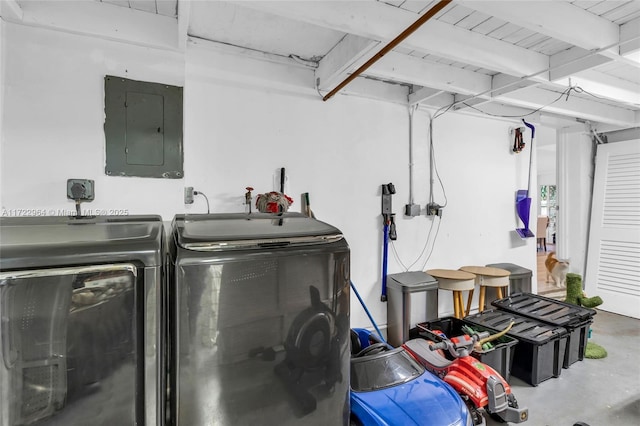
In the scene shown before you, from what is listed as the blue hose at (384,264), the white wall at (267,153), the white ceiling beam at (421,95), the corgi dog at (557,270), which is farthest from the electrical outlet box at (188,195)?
the corgi dog at (557,270)

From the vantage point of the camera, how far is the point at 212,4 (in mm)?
2301

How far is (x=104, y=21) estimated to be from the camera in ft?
7.27

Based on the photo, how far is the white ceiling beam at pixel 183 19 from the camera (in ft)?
6.15

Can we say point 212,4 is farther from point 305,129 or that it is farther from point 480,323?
point 480,323

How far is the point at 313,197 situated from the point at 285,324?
199 centimetres

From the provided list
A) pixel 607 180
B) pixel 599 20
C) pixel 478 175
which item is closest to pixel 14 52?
pixel 599 20

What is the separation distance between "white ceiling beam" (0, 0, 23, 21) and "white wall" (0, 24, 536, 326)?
8 cm

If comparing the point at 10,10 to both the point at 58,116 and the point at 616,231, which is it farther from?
the point at 616,231

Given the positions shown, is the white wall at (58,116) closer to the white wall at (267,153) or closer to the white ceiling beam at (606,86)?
the white wall at (267,153)

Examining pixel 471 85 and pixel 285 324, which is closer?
pixel 285 324

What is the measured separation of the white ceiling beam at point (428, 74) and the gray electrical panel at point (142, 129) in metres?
1.71

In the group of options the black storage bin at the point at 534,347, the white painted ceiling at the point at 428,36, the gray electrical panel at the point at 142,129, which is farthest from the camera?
the black storage bin at the point at 534,347

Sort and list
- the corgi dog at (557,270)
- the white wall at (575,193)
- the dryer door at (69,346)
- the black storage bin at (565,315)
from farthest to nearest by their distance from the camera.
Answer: the corgi dog at (557,270), the white wall at (575,193), the black storage bin at (565,315), the dryer door at (69,346)

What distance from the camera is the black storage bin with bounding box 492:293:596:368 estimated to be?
3.12 meters
